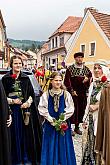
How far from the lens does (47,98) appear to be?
5242mm

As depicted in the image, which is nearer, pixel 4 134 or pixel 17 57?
pixel 4 134

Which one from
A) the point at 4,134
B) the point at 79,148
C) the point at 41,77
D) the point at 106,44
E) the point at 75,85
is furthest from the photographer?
the point at 106,44

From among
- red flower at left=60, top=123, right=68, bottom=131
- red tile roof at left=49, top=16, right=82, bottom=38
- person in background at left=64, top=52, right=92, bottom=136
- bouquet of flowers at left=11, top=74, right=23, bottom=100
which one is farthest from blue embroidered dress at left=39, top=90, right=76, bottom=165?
red tile roof at left=49, top=16, right=82, bottom=38

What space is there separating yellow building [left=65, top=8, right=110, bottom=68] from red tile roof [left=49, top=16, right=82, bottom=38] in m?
7.95

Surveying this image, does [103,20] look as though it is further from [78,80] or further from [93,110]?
[93,110]

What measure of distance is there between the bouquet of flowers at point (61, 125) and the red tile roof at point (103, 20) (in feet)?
80.6

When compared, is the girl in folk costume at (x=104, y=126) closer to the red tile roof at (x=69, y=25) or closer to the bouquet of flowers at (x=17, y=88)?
the bouquet of flowers at (x=17, y=88)

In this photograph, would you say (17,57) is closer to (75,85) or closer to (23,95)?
(23,95)

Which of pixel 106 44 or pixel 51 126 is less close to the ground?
pixel 106 44

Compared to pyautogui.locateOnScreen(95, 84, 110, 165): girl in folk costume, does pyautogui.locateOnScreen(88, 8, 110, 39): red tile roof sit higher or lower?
higher

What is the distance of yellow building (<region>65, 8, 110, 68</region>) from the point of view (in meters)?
29.3

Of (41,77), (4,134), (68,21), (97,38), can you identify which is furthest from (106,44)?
(4,134)

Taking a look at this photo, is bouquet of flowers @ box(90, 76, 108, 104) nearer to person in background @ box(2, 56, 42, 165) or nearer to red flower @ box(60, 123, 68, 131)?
red flower @ box(60, 123, 68, 131)

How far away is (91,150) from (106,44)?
80.4 feet
